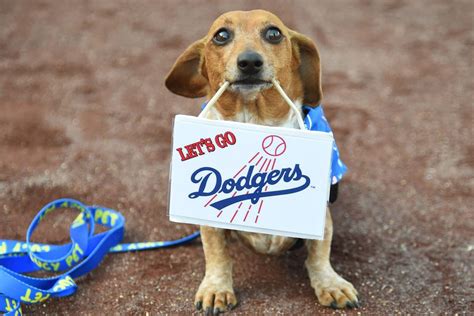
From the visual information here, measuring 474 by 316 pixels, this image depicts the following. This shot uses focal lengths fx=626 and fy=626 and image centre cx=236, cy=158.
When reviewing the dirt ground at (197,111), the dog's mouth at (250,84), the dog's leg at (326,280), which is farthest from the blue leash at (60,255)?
the dog's mouth at (250,84)

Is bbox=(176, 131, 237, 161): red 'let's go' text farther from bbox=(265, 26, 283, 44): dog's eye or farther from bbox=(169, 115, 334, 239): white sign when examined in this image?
bbox=(265, 26, 283, 44): dog's eye

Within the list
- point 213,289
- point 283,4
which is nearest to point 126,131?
point 213,289

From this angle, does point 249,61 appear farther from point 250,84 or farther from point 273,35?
point 273,35

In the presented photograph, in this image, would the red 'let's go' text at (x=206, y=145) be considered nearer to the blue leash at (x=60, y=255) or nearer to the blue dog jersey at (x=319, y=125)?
the blue dog jersey at (x=319, y=125)

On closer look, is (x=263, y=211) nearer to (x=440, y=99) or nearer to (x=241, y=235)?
(x=241, y=235)

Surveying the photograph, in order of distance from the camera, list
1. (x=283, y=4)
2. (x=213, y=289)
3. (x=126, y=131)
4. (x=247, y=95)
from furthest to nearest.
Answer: (x=283, y=4) < (x=126, y=131) < (x=213, y=289) < (x=247, y=95)

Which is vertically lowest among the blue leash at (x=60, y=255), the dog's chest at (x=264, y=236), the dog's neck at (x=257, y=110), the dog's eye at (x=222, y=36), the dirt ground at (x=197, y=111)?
the dirt ground at (x=197, y=111)
